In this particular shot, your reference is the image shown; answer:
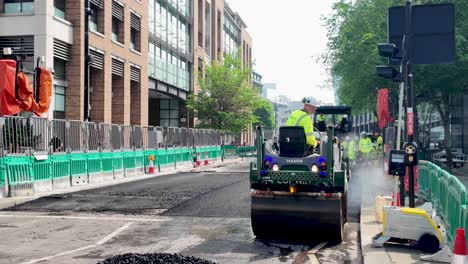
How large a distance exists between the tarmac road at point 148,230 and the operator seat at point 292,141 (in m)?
1.49

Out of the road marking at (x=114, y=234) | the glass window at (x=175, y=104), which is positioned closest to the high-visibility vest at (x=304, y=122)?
the road marking at (x=114, y=234)

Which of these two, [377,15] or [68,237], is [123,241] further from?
[377,15]

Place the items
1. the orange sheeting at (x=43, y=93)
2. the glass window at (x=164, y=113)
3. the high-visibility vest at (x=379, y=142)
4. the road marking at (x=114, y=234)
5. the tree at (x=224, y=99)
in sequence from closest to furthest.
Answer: the road marking at (x=114, y=234) → the orange sheeting at (x=43, y=93) → the high-visibility vest at (x=379, y=142) → the tree at (x=224, y=99) → the glass window at (x=164, y=113)

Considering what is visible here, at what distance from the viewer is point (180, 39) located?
46.3 m

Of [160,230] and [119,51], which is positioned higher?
[119,51]

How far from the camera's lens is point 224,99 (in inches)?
1832

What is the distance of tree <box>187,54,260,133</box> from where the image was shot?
45656mm

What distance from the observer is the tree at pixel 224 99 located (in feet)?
150

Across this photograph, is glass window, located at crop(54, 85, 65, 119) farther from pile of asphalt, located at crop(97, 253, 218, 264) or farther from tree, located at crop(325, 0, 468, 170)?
pile of asphalt, located at crop(97, 253, 218, 264)

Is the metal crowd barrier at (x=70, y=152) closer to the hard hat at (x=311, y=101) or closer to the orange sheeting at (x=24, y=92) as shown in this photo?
the orange sheeting at (x=24, y=92)

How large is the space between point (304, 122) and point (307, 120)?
0.19 feet

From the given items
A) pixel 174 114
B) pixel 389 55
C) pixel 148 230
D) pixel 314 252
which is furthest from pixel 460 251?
pixel 174 114

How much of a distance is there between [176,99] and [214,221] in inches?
1511

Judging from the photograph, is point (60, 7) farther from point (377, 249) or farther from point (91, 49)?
point (377, 249)
